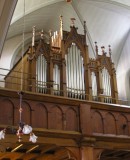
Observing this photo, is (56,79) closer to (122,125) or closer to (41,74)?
(41,74)

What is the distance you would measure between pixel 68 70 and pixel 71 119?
7.66 feet

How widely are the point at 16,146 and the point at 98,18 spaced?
7.05 meters

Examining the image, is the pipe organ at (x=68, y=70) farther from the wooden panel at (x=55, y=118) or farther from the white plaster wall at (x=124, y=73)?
the white plaster wall at (x=124, y=73)

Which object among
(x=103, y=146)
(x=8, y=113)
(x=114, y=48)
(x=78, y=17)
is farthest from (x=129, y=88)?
(x=8, y=113)

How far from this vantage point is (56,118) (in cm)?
1009

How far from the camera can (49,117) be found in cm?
999

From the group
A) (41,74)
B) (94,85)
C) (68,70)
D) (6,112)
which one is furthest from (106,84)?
(6,112)

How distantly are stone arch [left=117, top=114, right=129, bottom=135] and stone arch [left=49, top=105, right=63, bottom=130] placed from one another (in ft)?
7.21

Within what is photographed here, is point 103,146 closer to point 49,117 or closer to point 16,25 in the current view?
point 49,117

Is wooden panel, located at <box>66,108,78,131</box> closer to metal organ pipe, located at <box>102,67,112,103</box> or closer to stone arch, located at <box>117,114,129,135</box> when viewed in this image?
stone arch, located at <box>117,114,129,135</box>

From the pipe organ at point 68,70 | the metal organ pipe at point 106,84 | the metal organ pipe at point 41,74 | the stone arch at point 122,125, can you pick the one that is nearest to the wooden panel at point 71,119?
the pipe organ at point 68,70

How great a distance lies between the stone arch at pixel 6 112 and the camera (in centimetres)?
929

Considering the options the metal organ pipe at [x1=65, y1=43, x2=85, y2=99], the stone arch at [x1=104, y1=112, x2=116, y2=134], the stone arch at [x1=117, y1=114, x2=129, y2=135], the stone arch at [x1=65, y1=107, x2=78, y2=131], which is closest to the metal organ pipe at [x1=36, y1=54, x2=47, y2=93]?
the metal organ pipe at [x1=65, y1=43, x2=85, y2=99]

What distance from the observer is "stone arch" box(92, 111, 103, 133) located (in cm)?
1062
